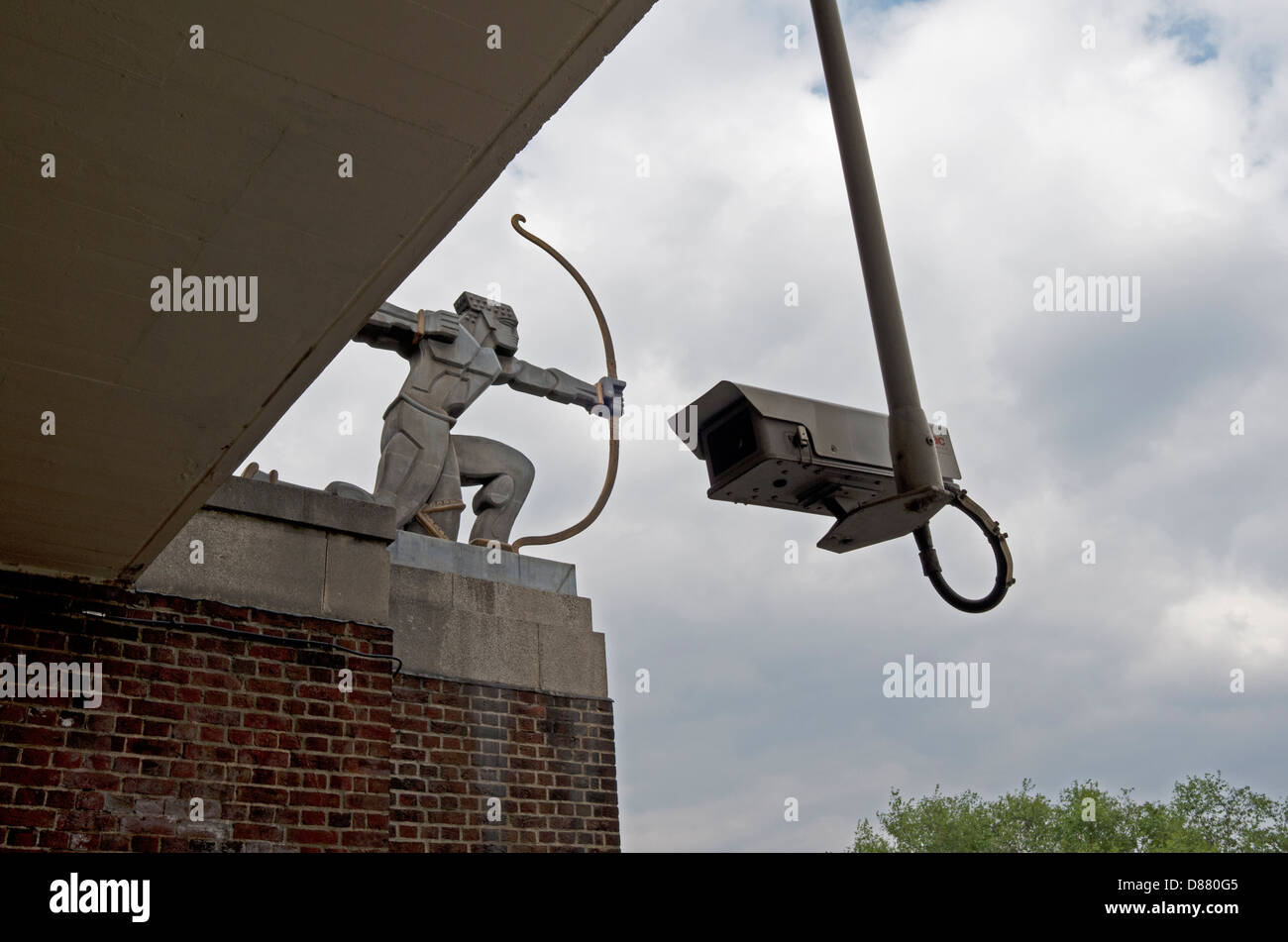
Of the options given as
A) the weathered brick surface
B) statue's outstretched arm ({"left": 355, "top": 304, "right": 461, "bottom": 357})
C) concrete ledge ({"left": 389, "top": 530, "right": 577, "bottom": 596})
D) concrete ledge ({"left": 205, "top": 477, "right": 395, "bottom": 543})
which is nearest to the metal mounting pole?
concrete ledge ({"left": 205, "top": 477, "right": 395, "bottom": 543})

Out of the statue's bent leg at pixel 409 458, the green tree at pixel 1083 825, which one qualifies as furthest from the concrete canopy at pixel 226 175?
the green tree at pixel 1083 825

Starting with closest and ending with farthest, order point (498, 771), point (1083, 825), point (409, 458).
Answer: point (498, 771)
point (409, 458)
point (1083, 825)

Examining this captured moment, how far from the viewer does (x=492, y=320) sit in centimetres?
930

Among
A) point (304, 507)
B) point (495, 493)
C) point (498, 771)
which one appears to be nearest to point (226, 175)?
point (304, 507)

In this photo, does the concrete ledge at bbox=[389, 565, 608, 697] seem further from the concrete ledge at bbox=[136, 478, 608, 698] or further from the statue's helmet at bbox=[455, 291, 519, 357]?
the statue's helmet at bbox=[455, 291, 519, 357]

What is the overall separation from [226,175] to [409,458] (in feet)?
18.2

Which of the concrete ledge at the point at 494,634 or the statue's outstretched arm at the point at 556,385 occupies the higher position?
the statue's outstretched arm at the point at 556,385

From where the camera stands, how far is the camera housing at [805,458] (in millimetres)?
3252

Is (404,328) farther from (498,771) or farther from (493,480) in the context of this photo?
(498,771)

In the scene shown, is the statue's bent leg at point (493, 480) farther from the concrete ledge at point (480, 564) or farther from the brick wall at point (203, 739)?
the brick wall at point (203, 739)

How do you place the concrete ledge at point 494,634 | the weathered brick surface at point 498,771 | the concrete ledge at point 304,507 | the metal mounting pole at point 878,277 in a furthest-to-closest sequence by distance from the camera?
1. the concrete ledge at point 494,634
2. the weathered brick surface at point 498,771
3. the concrete ledge at point 304,507
4. the metal mounting pole at point 878,277

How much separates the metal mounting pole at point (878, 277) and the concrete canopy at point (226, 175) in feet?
2.83
